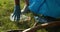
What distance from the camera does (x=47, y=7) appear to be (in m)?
1.92

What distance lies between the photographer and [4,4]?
281 centimetres

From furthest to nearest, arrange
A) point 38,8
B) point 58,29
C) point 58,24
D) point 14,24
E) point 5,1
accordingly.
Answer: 1. point 5,1
2. point 14,24
3. point 38,8
4. point 58,29
5. point 58,24

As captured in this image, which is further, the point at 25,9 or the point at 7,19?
the point at 25,9

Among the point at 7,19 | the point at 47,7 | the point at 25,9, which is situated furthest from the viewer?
the point at 25,9

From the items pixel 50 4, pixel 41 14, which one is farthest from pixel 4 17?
pixel 50 4

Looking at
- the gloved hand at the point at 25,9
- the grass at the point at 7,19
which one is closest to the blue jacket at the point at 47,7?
the grass at the point at 7,19

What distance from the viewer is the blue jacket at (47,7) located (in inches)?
73.5

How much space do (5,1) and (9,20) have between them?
49 centimetres

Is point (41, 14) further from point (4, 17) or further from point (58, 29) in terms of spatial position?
point (4, 17)

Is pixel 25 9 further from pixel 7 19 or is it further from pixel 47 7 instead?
pixel 47 7

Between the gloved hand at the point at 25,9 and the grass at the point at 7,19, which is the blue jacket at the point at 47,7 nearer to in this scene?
the grass at the point at 7,19

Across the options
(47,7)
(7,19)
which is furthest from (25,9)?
(47,7)

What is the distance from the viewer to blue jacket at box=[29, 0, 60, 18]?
73.5 inches

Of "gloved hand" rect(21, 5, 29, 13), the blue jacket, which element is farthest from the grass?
the blue jacket
